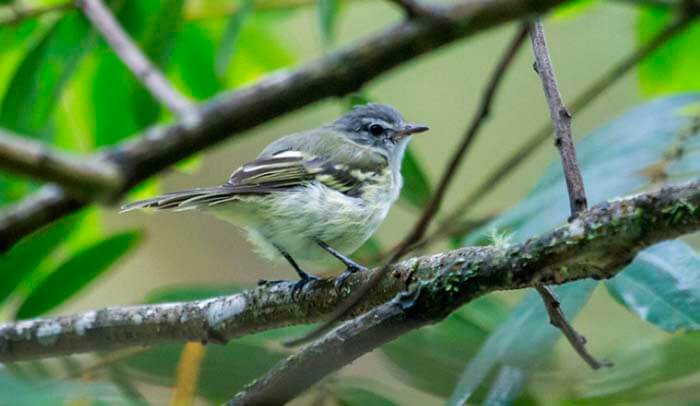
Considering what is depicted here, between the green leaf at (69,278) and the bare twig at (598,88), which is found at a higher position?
the green leaf at (69,278)

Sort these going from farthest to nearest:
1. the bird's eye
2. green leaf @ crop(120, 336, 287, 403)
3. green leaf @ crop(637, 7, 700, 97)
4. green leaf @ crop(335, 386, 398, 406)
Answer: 1. the bird's eye
2. green leaf @ crop(637, 7, 700, 97)
3. green leaf @ crop(120, 336, 287, 403)
4. green leaf @ crop(335, 386, 398, 406)

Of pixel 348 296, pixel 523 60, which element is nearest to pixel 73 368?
pixel 348 296

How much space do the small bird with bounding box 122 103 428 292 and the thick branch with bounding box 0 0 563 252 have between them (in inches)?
69.1

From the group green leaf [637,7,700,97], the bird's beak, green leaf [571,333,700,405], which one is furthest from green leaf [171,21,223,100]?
green leaf [571,333,700,405]

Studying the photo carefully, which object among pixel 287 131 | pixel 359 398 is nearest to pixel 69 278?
pixel 359 398

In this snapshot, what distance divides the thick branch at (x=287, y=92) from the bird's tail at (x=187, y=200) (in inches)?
63.3

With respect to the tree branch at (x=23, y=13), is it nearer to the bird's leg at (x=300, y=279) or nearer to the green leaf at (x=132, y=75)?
Answer: the green leaf at (x=132, y=75)

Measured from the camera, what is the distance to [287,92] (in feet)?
2.47

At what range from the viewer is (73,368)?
8.14 feet

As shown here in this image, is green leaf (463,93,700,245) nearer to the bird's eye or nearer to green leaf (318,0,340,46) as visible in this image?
green leaf (318,0,340,46)

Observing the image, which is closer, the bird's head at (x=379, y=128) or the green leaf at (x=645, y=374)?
the green leaf at (x=645, y=374)

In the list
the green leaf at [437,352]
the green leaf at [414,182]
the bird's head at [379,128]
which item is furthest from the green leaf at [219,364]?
the bird's head at [379,128]

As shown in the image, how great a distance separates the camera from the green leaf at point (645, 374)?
177cm

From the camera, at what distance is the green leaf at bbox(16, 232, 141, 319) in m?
2.64
